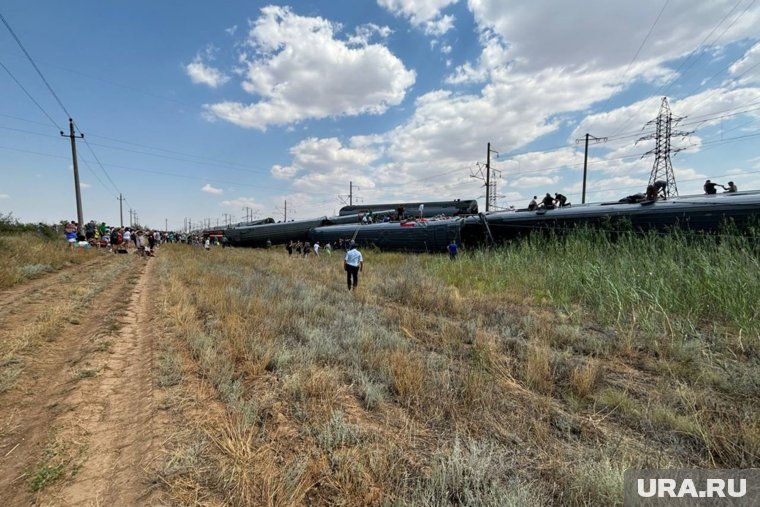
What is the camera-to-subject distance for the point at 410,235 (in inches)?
963

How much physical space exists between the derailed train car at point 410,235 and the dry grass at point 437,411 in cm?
1443

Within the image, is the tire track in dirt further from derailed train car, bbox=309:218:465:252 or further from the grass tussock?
derailed train car, bbox=309:218:465:252

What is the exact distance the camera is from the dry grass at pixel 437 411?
7.68 feet

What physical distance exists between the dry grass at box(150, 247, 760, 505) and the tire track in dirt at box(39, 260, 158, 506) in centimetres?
19

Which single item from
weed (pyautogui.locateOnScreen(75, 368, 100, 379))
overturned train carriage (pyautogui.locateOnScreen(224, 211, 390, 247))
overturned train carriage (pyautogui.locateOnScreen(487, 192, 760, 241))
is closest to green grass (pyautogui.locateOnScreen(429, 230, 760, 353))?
overturned train carriage (pyautogui.locateOnScreen(487, 192, 760, 241))

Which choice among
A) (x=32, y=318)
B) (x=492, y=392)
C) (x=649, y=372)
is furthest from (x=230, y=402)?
(x=32, y=318)

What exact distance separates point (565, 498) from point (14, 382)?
545cm

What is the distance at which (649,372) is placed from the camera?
4484mm

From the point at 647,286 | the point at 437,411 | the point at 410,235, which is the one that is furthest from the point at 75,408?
the point at 410,235

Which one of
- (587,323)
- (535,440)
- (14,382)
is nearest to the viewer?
(535,440)

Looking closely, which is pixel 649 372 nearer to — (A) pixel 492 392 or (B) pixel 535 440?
(A) pixel 492 392

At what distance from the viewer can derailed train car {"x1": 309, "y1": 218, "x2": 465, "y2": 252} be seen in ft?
70.4

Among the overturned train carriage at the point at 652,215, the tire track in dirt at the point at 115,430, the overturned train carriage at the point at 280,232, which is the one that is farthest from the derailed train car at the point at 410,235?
the tire track in dirt at the point at 115,430

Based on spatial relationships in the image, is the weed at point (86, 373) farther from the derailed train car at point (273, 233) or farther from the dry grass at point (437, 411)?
the derailed train car at point (273, 233)
